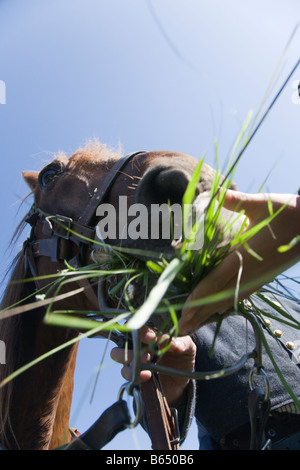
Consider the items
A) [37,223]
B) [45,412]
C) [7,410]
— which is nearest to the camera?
[7,410]

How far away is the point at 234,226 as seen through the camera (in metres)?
1.05

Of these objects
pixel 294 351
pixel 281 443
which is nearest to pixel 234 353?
pixel 294 351

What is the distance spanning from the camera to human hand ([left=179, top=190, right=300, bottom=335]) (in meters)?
0.84

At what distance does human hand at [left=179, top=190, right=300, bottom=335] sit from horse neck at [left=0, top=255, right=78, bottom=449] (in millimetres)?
1278

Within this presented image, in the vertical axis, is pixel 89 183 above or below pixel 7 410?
above

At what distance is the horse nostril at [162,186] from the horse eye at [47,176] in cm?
105

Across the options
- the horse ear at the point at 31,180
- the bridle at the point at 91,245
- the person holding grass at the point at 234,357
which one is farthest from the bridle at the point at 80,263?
the horse ear at the point at 31,180

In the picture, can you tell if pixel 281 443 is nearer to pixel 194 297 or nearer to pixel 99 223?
pixel 194 297

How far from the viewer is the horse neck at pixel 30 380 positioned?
1.75 metres

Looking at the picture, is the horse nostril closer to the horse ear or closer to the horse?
the horse

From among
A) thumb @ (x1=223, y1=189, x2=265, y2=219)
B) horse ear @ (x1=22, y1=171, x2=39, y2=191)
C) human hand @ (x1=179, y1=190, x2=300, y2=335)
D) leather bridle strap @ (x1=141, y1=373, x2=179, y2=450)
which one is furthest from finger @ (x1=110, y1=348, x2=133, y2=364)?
horse ear @ (x1=22, y1=171, x2=39, y2=191)

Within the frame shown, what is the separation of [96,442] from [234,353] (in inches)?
45.4

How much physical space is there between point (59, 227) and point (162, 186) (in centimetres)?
85

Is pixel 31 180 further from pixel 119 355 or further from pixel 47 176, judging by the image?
pixel 119 355
